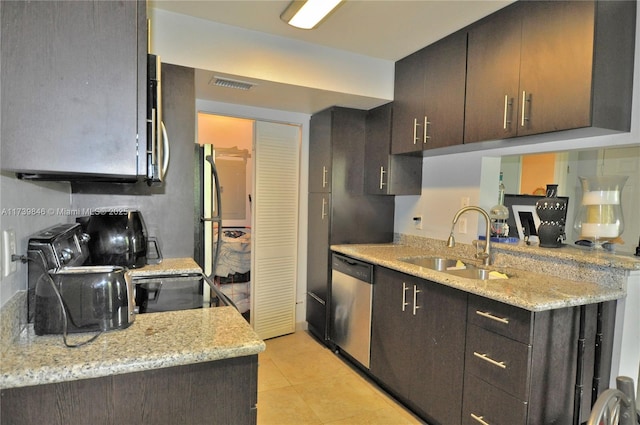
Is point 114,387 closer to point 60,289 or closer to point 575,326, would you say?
point 60,289

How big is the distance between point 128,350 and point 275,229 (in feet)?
8.23

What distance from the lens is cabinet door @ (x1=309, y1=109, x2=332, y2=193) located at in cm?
325

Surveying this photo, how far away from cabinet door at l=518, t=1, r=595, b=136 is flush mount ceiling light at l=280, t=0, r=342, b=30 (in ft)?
3.44

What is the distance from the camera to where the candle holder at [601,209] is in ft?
6.40

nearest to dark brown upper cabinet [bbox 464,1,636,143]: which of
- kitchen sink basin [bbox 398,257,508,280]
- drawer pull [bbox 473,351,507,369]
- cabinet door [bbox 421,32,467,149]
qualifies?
cabinet door [bbox 421,32,467,149]

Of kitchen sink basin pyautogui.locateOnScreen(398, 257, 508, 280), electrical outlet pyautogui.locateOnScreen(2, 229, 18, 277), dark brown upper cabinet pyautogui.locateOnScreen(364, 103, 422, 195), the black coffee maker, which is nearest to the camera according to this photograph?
electrical outlet pyautogui.locateOnScreen(2, 229, 18, 277)

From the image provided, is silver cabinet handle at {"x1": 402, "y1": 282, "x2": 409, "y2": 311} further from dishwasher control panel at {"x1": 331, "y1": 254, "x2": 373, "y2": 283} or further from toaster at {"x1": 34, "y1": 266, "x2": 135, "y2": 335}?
toaster at {"x1": 34, "y1": 266, "x2": 135, "y2": 335}

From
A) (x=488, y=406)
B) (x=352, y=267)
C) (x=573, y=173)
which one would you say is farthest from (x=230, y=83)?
(x=573, y=173)

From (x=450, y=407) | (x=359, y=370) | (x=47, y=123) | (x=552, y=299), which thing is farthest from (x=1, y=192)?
(x=359, y=370)

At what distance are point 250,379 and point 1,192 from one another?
88cm

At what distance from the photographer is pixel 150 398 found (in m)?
0.98

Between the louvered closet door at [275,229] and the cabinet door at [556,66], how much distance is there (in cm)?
207

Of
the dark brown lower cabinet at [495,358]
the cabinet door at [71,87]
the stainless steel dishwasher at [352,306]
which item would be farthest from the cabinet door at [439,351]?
the cabinet door at [71,87]

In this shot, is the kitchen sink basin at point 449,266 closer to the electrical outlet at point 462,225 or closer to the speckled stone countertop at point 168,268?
the electrical outlet at point 462,225
